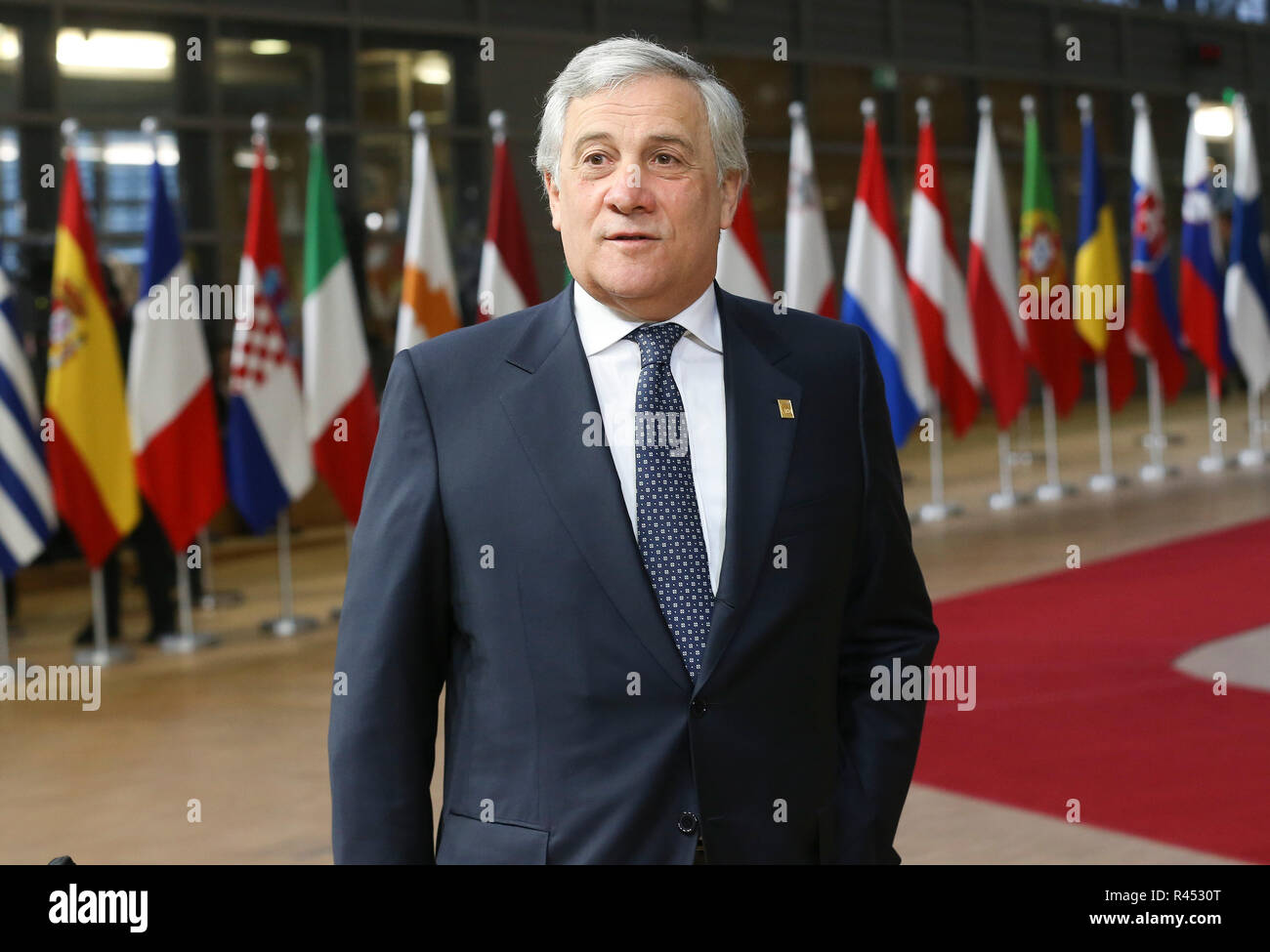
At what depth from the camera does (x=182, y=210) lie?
12.2 metres

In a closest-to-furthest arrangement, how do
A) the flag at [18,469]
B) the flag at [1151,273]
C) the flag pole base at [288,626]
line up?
the flag at [18,469] → the flag pole base at [288,626] → the flag at [1151,273]

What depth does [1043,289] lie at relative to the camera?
12438 millimetres

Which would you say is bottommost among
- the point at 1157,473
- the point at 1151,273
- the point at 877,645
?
the point at 877,645

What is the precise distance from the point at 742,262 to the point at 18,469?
4.66 m

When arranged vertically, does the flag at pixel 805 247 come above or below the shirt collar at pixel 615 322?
above

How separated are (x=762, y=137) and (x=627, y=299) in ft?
49.4

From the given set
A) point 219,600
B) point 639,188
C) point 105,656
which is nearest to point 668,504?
point 639,188

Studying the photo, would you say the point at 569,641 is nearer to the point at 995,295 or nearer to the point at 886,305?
the point at 886,305

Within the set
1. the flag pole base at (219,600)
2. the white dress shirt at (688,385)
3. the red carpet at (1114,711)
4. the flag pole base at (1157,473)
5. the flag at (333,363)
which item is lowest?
the red carpet at (1114,711)

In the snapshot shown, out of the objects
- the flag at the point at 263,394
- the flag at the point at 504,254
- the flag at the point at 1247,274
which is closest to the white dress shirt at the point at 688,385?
the flag at the point at 263,394

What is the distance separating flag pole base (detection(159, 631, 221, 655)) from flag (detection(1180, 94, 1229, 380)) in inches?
334

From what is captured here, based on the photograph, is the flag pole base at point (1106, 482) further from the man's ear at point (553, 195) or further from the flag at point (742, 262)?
the man's ear at point (553, 195)

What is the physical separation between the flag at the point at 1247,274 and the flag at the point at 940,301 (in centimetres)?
309

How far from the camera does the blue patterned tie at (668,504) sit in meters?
1.90
